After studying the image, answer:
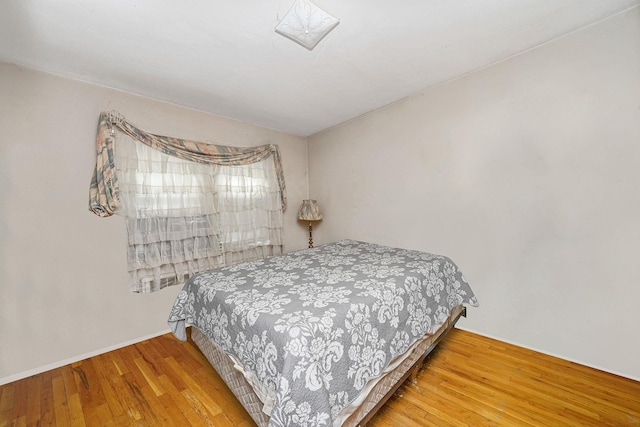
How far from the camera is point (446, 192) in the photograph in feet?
7.70

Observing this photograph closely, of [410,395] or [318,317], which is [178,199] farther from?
[410,395]

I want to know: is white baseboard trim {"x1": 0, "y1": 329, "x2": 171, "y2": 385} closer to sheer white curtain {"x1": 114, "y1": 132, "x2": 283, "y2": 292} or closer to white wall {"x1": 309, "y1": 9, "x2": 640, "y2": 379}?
sheer white curtain {"x1": 114, "y1": 132, "x2": 283, "y2": 292}

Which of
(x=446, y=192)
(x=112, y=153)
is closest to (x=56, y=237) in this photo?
(x=112, y=153)

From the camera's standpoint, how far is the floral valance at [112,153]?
2.05 meters

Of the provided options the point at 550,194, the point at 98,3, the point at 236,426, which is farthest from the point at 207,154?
the point at 550,194

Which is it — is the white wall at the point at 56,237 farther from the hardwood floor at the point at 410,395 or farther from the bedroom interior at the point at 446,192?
the hardwood floor at the point at 410,395

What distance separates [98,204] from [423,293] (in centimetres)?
271

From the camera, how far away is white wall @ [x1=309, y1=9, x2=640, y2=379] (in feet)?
5.21

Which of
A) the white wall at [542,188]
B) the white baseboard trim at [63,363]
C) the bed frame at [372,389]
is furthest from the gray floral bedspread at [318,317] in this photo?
the white baseboard trim at [63,363]

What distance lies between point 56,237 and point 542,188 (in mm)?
3850

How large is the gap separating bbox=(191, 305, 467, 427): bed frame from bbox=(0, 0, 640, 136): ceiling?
1.96 meters

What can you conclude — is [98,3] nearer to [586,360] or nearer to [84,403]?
[84,403]

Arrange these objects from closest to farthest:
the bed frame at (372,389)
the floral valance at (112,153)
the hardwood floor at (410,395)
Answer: the bed frame at (372,389) → the hardwood floor at (410,395) → the floral valance at (112,153)

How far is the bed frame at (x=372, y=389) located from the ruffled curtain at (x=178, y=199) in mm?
1016
